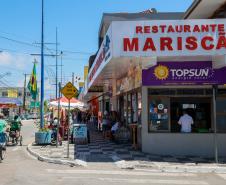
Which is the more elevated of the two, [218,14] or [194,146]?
[218,14]

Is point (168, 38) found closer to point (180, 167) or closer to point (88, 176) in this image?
point (180, 167)

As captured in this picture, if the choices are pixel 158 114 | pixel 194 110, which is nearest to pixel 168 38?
pixel 158 114

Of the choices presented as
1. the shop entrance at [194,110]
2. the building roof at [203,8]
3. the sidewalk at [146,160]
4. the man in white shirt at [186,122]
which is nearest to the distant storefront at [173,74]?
the shop entrance at [194,110]

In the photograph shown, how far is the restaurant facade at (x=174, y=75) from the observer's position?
14031 millimetres

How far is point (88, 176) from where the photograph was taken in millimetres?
11383

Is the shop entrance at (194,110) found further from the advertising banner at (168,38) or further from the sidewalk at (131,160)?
the advertising banner at (168,38)

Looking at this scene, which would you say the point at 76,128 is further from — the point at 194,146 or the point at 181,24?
the point at 181,24

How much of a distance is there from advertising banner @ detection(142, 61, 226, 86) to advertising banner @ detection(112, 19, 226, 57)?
5.51 feet

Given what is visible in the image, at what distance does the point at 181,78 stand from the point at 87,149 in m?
5.51

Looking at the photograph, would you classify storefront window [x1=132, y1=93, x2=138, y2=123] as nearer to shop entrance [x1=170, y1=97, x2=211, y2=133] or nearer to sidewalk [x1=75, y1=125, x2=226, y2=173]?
sidewalk [x1=75, y1=125, x2=226, y2=173]

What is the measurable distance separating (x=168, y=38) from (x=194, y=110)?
4.03 meters

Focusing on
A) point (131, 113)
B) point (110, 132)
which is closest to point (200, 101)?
point (131, 113)

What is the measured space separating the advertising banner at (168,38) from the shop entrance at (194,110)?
3.05 meters

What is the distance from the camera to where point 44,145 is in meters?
20.2
